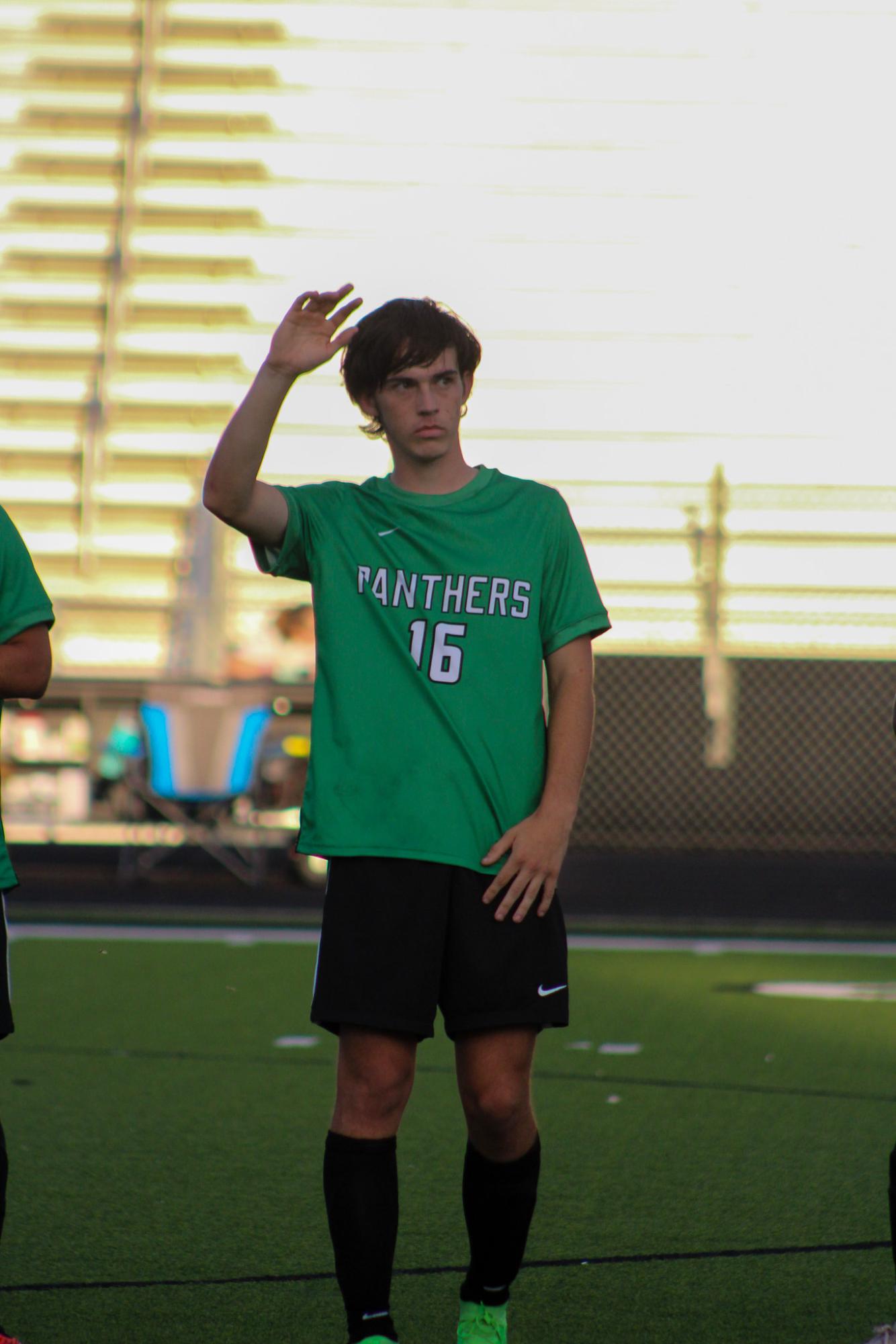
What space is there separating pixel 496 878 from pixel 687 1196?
1391mm

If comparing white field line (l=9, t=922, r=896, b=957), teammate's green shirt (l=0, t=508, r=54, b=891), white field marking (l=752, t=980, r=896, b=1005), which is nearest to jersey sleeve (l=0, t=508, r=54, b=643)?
teammate's green shirt (l=0, t=508, r=54, b=891)

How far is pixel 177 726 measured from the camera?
9023mm

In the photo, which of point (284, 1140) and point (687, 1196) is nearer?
point (687, 1196)

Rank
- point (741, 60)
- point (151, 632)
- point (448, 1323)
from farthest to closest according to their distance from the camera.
→ point (741, 60)
point (151, 632)
point (448, 1323)

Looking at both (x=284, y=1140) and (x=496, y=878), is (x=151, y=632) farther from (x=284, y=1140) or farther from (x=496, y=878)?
(x=496, y=878)

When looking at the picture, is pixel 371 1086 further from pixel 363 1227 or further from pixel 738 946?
pixel 738 946

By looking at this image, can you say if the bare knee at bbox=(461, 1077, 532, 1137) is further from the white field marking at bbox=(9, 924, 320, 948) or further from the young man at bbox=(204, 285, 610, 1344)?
the white field marking at bbox=(9, 924, 320, 948)

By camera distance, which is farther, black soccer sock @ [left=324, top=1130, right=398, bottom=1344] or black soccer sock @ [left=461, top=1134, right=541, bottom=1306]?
black soccer sock @ [left=461, top=1134, right=541, bottom=1306]

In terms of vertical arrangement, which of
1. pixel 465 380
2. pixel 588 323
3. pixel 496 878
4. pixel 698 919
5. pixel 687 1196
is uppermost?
pixel 588 323

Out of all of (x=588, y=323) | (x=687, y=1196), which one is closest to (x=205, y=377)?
(x=588, y=323)

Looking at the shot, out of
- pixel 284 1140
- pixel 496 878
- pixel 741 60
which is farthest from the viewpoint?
pixel 741 60

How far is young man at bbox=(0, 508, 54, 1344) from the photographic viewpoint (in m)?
2.64

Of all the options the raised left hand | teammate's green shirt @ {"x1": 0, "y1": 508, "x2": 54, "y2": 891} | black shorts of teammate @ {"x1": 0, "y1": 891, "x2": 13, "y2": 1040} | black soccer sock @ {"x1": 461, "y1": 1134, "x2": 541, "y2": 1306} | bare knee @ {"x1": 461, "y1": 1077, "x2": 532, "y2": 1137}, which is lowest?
black soccer sock @ {"x1": 461, "y1": 1134, "x2": 541, "y2": 1306}

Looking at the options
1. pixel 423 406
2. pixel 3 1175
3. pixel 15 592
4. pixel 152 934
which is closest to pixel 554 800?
pixel 423 406
